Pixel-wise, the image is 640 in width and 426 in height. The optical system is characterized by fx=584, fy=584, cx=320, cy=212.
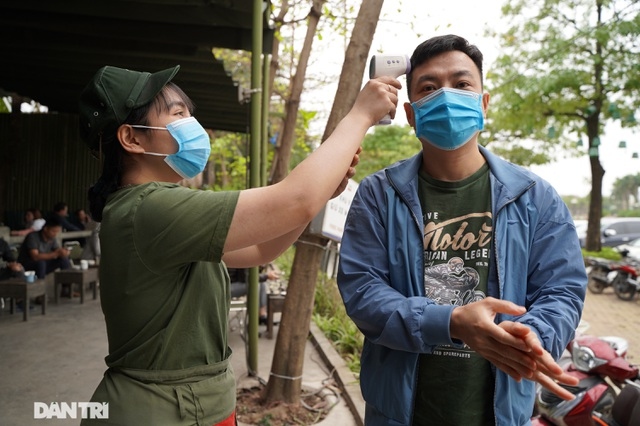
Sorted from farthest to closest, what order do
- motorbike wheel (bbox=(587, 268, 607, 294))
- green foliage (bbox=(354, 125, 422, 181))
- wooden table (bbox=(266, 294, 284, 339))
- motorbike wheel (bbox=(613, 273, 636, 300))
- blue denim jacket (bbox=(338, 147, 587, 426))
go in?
1. green foliage (bbox=(354, 125, 422, 181))
2. motorbike wheel (bbox=(587, 268, 607, 294))
3. motorbike wheel (bbox=(613, 273, 636, 300))
4. wooden table (bbox=(266, 294, 284, 339))
5. blue denim jacket (bbox=(338, 147, 587, 426))

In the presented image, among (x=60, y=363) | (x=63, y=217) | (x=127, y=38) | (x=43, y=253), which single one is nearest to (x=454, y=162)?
(x=60, y=363)

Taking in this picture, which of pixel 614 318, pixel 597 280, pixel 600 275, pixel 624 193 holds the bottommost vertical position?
pixel 624 193

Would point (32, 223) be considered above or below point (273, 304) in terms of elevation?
above

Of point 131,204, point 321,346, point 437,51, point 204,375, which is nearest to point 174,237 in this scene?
point 131,204

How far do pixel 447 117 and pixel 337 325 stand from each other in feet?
18.8

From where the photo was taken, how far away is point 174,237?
5.16 feet

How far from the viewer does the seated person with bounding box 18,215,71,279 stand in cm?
900

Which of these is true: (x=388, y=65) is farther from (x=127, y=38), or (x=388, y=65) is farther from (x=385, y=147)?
(x=385, y=147)

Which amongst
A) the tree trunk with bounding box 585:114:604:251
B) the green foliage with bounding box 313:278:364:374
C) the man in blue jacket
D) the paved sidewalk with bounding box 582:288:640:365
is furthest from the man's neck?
the tree trunk with bounding box 585:114:604:251

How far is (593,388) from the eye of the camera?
12.6ft

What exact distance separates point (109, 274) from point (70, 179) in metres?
17.3

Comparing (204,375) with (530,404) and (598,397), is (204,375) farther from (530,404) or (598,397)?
(598,397)

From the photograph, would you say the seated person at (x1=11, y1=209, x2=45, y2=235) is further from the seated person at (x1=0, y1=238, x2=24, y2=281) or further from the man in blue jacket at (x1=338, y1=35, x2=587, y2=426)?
the man in blue jacket at (x1=338, y1=35, x2=587, y2=426)

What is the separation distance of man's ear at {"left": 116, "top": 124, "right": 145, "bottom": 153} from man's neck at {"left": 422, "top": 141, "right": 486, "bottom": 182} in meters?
1.03
